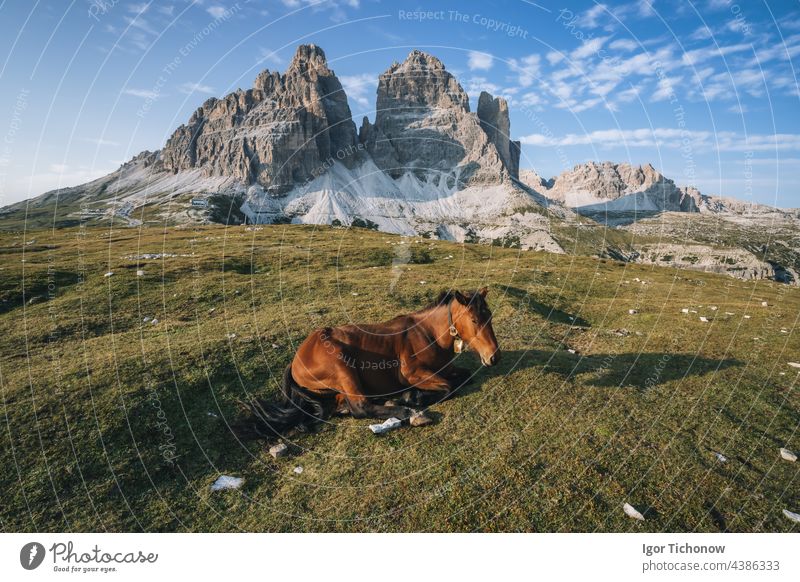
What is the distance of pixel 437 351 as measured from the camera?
402 inches

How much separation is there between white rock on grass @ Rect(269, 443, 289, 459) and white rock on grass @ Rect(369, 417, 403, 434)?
1825 mm

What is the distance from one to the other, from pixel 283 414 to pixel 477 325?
482 cm

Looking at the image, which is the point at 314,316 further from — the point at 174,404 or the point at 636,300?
the point at 636,300

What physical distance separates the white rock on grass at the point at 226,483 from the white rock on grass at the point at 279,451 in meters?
0.85

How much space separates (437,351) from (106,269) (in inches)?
1238

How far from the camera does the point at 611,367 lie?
12.5 meters

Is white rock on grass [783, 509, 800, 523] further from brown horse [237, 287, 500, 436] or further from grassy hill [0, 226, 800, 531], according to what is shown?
brown horse [237, 287, 500, 436]

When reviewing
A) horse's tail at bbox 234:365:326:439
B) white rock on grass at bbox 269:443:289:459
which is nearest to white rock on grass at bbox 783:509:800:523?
horse's tail at bbox 234:365:326:439

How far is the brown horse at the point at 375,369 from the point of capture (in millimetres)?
9570

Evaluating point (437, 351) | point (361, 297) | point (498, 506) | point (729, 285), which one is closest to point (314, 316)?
point (361, 297)

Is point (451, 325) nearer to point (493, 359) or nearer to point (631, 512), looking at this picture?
point (493, 359)

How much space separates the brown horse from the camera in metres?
9.57
